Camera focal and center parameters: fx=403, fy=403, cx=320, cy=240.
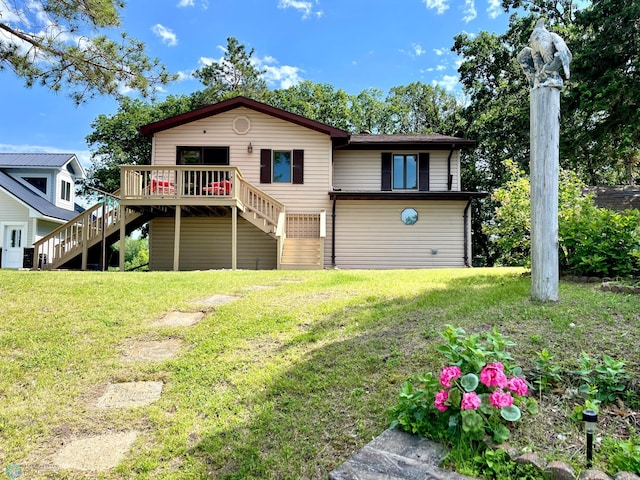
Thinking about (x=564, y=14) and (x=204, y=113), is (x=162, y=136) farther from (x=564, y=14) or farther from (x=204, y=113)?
(x=564, y=14)

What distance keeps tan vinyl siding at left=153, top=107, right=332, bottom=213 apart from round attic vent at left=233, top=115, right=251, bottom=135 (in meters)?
0.11

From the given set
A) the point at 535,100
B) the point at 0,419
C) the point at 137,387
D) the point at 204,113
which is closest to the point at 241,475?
the point at 137,387

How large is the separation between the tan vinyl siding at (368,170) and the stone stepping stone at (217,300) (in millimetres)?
8713

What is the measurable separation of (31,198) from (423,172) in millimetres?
18670

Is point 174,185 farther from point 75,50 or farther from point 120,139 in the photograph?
point 120,139

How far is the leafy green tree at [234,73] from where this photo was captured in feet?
90.5

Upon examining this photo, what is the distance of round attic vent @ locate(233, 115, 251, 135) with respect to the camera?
13812 mm

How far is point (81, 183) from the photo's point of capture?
25234 millimetres

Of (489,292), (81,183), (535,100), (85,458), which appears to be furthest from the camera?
(81,183)

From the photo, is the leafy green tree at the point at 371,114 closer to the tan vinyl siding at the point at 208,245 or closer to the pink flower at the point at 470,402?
the tan vinyl siding at the point at 208,245

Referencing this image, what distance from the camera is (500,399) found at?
2154 millimetres

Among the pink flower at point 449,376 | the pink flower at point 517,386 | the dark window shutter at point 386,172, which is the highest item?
the dark window shutter at point 386,172

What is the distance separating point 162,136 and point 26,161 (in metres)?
12.9

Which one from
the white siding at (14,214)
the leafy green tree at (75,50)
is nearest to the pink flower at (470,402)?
the leafy green tree at (75,50)
